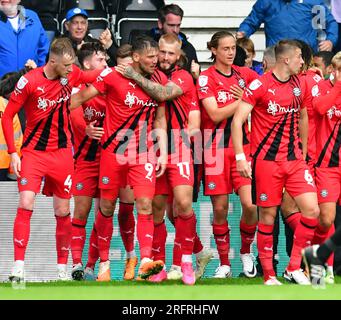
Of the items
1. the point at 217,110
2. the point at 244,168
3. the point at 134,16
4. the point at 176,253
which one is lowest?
the point at 176,253

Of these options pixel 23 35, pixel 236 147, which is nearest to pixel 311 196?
pixel 236 147

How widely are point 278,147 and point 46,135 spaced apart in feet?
7.63

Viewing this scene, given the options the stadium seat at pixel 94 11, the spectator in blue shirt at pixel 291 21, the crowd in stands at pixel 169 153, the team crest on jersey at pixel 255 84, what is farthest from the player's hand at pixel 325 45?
the team crest on jersey at pixel 255 84

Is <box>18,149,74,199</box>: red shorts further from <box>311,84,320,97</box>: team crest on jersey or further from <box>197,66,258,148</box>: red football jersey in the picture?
<box>311,84,320,97</box>: team crest on jersey

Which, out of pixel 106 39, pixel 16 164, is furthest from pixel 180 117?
pixel 106 39

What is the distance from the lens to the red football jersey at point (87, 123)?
13570 millimetres

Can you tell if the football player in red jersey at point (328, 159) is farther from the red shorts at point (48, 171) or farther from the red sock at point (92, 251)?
the red shorts at point (48, 171)

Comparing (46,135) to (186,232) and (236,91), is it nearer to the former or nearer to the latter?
(186,232)

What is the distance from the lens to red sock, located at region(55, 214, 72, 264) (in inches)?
526

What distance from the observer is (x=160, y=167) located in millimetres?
12727

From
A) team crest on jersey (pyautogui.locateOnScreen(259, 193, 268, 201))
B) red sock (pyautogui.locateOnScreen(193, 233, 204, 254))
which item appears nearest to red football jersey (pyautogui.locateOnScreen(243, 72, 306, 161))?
team crest on jersey (pyautogui.locateOnScreen(259, 193, 268, 201))

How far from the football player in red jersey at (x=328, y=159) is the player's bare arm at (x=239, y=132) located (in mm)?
1149

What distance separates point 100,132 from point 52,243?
180cm
